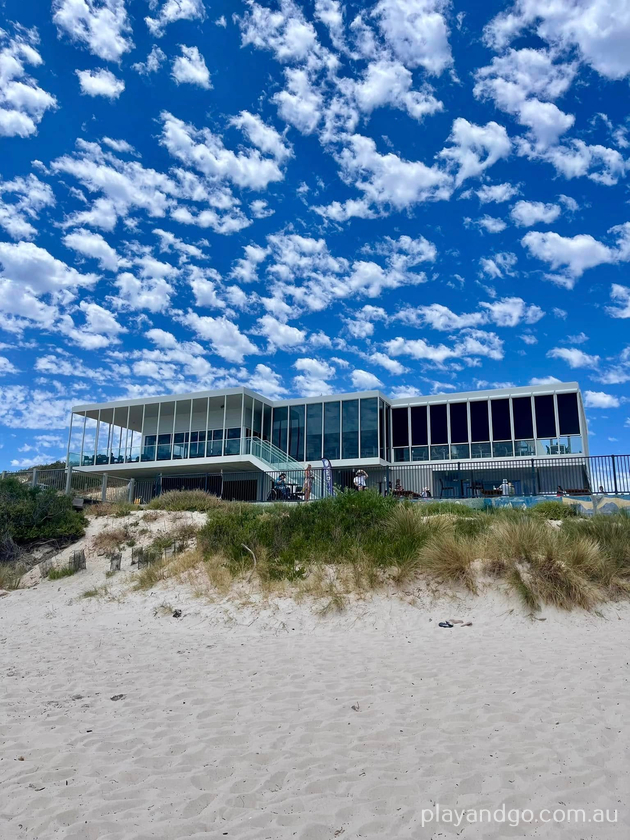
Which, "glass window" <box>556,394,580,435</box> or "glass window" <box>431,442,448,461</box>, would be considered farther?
"glass window" <box>431,442,448,461</box>

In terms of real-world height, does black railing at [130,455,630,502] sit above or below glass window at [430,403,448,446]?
below

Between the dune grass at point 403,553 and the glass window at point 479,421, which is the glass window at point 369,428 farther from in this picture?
the dune grass at point 403,553

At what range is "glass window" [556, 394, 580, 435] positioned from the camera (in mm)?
27266

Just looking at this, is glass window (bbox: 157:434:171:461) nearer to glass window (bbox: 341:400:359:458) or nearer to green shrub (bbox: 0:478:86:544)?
glass window (bbox: 341:400:359:458)

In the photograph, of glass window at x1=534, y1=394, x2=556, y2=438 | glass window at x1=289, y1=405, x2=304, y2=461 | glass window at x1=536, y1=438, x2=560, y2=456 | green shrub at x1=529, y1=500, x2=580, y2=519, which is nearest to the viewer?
green shrub at x1=529, y1=500, x2=580, y2=519

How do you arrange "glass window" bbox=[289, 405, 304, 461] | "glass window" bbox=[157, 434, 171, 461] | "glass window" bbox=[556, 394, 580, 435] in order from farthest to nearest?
"glass window" bbox=[289, 405, 304, 461]
"glass window" bbox=[157, 434, 171, 461]
"glass window" bbox=[556, 394, 580, 435]

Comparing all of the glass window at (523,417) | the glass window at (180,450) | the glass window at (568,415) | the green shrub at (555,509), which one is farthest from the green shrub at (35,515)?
the glass window at (568,415)

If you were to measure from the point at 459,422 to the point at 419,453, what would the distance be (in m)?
2.61

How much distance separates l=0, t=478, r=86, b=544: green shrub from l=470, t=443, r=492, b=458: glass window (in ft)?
61.4

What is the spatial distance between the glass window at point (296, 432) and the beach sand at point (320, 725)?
2207 centimetres

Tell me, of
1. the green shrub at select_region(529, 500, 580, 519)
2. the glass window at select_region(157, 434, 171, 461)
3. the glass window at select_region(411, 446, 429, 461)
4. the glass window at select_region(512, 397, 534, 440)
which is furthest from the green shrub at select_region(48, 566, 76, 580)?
the glass window at select_region(512, 397, 534, 440)

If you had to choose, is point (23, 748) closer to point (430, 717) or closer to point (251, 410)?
point (430, 717)

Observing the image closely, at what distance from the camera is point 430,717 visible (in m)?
5.23

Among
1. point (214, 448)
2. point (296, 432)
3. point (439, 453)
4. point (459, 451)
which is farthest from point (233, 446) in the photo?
point (459, 451)
